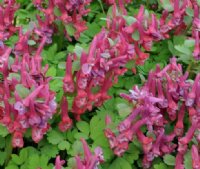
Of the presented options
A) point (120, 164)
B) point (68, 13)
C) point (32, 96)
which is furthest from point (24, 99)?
point (68, 13)

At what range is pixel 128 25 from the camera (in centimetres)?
187

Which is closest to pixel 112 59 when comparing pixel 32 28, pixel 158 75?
pixel 158 75

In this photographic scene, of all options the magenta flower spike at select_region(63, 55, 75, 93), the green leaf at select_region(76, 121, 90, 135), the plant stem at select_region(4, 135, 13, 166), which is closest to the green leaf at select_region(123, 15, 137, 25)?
the magenta flower spike at select_region(63, 55, 75, 93)

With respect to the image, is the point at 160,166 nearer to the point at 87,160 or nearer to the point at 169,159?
the point at 169,159

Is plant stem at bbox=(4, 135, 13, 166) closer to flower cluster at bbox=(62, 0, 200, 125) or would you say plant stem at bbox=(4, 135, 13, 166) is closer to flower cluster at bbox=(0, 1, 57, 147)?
flower cluster at bbox=(0, 1, 57, 147)

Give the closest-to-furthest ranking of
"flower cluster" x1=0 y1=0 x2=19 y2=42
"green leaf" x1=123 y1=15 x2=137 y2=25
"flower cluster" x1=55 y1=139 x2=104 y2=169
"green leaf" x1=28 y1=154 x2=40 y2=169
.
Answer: "flower cluster" x1=55 y1=139 x2=104 y2=169 < "green leaf" x1=28 y1=154 x2=40 y2=169 < "green leaf" x1=123 y1=15 x2=137 y2=25 < "flower cluster" x1=0 y1=0 x2=19 y2=42

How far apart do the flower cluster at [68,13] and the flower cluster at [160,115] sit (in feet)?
1.62

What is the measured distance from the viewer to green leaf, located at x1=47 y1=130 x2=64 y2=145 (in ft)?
5.47

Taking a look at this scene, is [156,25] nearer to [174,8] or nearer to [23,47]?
[174,8]

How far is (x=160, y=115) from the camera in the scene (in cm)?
159

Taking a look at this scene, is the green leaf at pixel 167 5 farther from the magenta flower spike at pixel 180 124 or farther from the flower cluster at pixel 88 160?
the flower cluster at pixel 88 160

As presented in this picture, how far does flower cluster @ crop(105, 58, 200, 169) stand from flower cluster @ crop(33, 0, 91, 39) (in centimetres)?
49

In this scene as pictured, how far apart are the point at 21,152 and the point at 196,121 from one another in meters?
0.63

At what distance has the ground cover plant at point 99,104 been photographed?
155 centimetres
